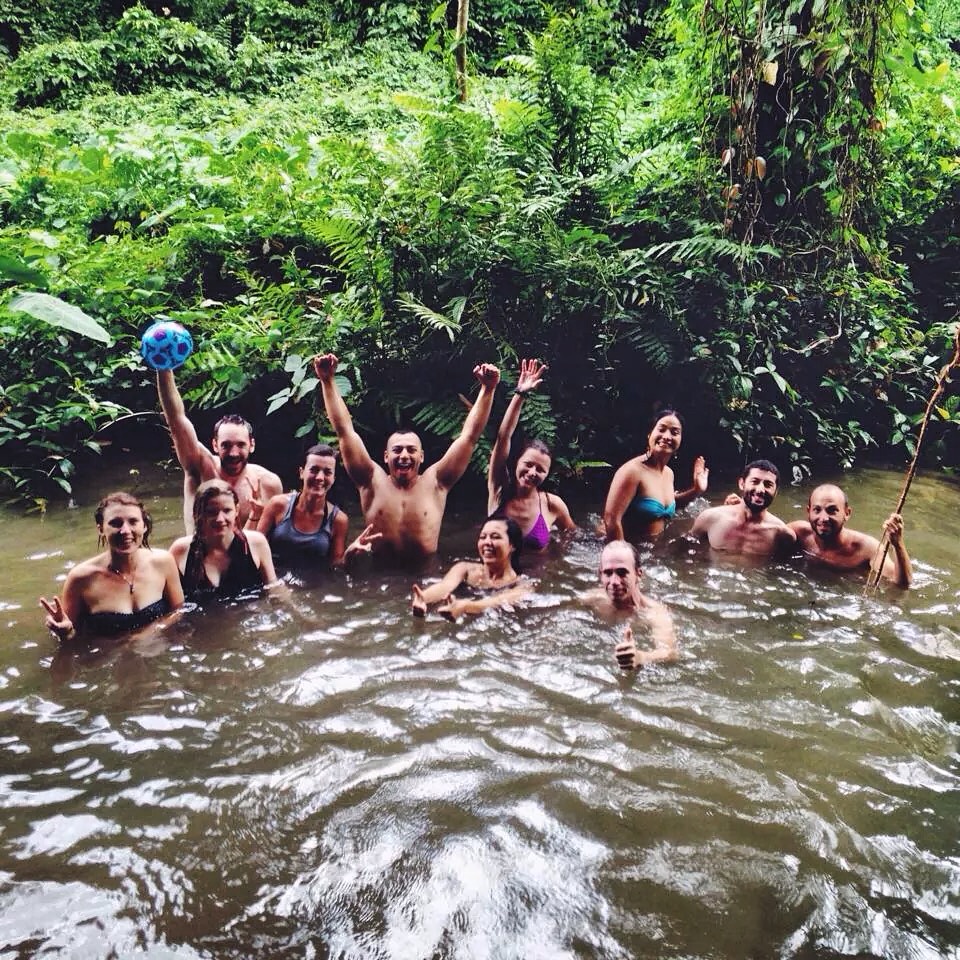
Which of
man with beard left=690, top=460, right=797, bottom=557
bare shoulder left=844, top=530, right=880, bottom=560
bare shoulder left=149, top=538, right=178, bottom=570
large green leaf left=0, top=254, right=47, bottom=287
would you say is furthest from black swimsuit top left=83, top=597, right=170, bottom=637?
bare shoulder left=844, top=530, right=880, bottom=560

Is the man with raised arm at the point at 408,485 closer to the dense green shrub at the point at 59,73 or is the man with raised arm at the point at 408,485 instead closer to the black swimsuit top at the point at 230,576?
the black swimsuit top at the point at 230,576

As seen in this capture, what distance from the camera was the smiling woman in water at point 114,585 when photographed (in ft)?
13.0

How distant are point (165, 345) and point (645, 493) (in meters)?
3.44

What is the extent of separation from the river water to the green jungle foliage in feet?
7.33

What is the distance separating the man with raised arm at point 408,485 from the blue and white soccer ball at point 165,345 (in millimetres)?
1056

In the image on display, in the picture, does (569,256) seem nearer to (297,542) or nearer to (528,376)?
(528,376)

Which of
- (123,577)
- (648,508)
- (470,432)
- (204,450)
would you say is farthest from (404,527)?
(648,508)

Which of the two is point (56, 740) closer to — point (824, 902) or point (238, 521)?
point (238, 521)

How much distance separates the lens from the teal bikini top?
5.71 m

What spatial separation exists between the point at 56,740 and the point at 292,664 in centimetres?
110

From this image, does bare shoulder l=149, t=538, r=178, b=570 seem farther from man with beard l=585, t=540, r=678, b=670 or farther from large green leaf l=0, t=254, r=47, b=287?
large green leaf l=0, t=254, r=47, b=287

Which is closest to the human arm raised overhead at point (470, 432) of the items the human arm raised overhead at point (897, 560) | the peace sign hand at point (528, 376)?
the peace sign hand at point (528, 376)

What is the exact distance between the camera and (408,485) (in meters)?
5.18

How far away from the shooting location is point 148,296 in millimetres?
6609
